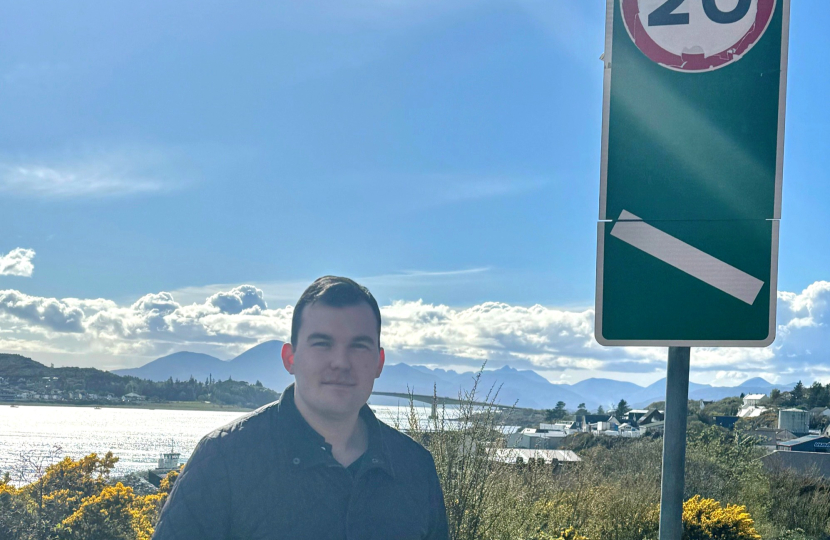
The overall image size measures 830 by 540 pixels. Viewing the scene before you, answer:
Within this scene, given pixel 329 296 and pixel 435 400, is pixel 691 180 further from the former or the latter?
pixel 435 400

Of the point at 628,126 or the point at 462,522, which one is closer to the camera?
the point at 628,126

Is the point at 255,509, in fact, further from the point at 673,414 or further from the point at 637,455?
the point at 637,455

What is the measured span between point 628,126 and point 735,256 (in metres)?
0.45

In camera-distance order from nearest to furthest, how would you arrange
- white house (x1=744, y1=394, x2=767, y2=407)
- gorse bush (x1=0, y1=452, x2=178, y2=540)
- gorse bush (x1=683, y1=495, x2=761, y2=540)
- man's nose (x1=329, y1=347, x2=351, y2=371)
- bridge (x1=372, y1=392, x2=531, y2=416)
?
man's nose (x1=329, y1=347, x2=351, y2=371)
bridge (x1=372, y1=392, x2=531, y2=416)
gorse bush (x1=0, y1=452, x2=178, y2=540)
gorse bush (x1=683, y1=495, x2=761, y2=540)
white house (x1=744, y1=394, x2=767, y2=407)

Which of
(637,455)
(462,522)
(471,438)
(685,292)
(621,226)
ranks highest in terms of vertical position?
(621,226)

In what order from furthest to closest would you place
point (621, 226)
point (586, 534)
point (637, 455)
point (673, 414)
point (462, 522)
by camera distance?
point (637, 455)
point (586, 534)
point (462, 522)
point (621, 226)
point (673, 414)

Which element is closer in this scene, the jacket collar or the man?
the man

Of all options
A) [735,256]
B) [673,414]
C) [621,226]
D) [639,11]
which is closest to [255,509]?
[673,414]

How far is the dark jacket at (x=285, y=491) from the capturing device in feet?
6.07

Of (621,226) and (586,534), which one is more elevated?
(621,226)

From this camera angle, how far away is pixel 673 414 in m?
1.81

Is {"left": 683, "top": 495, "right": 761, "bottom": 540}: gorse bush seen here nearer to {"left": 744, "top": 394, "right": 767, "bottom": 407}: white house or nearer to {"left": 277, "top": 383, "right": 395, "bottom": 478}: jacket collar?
{"left": 277, "top": 383, "right": 395, "bottom": 478}: jacket collar

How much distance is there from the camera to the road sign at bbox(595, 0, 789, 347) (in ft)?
6.09

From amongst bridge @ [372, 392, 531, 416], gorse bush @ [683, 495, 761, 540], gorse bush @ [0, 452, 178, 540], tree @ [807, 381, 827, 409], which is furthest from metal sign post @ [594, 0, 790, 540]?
tree @ [807, 381, 827, 409]
